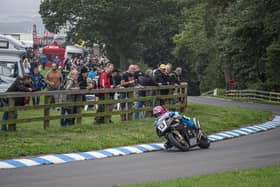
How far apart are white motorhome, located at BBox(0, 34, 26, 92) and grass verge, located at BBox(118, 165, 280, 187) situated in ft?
57.9

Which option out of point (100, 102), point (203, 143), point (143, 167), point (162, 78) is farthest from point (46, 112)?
point (162, 78)

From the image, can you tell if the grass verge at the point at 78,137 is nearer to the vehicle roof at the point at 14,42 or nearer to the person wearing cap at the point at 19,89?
the person wearing cap at the point at 19,89

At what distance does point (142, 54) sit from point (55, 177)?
76884mm

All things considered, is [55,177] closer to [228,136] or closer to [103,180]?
[103,180]

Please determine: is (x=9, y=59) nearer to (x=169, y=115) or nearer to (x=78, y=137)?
(x=78, y=137)

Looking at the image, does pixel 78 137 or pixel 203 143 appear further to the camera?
pixel 78 137

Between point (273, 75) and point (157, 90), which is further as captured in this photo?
point (273, 75)

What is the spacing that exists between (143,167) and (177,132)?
3303 millimetres

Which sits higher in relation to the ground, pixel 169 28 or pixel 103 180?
pixel 169 28

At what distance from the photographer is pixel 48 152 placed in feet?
50.7

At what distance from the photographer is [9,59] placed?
2805 cm

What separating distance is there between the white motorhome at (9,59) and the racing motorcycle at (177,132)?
12528 mm

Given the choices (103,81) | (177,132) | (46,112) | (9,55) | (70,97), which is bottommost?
(177,132)

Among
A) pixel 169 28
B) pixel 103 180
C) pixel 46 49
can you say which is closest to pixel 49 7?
pixel 169 28
